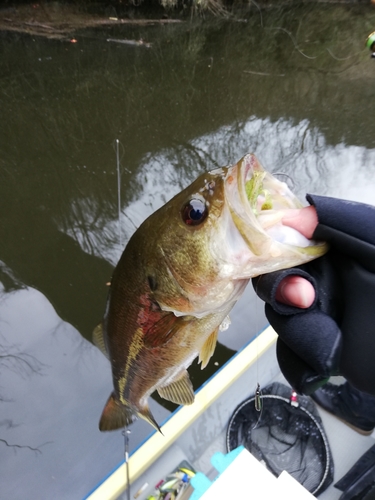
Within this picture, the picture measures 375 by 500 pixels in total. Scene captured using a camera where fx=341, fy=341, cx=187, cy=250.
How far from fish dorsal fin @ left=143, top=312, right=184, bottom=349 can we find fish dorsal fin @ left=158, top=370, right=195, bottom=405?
0.33 meters

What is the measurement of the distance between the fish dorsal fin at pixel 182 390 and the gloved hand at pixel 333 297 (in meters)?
0.58

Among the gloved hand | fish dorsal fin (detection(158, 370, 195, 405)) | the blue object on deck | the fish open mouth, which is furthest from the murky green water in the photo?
the fish open mouth

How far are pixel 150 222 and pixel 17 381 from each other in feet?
6.93

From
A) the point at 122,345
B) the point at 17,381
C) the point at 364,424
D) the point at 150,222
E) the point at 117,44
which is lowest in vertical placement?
the point at 17,381

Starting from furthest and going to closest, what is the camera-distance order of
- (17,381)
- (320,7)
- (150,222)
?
(320,7) < (17,381) < (150,222)

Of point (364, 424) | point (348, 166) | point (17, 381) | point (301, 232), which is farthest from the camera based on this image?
point (348, 166)

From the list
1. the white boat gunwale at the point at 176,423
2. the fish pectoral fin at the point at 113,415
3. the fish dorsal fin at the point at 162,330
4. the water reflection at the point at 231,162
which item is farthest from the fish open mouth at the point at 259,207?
the water reflection at the point at 231,162

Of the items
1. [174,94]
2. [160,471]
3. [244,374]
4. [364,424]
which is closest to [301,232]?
[244,374]

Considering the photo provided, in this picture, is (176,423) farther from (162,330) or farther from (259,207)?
(259,207)

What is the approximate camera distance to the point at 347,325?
990mm

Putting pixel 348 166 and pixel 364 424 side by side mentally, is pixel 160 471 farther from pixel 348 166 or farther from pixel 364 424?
pixel 348 166

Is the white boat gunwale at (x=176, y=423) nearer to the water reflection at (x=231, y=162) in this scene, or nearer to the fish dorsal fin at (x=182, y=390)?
the fish dorsal fin at (x=182, y=390)

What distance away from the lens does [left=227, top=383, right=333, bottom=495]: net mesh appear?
78.2 inches

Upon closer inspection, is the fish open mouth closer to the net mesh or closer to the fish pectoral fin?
the fish pectoral fin
